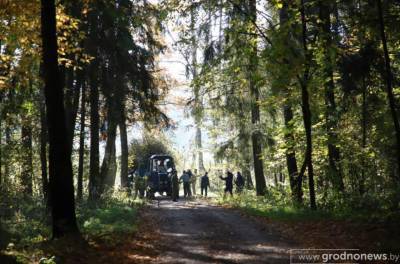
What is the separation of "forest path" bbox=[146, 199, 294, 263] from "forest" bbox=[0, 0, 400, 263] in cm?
7

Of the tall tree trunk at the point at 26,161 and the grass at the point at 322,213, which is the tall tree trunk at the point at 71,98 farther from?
the grass at the point at 322,213

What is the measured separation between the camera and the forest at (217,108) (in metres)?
9.45

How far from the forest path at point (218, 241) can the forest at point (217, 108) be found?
0.07 m

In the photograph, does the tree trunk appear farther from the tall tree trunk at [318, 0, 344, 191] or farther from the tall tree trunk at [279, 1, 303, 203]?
the tall tree trunk at [318, 0, 344, 191]

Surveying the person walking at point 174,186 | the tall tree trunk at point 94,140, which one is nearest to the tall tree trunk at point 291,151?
the tall tree trunk at point 94,140

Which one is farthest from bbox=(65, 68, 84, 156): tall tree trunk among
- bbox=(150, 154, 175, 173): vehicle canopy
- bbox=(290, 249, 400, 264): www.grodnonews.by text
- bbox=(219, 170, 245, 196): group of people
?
bbox=(150, 154, 175, 173): vehicle canopy

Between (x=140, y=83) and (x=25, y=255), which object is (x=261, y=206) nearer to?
(x=140, y=83)

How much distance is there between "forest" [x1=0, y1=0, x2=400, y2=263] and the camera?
9.45 m

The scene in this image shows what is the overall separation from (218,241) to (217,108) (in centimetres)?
1158

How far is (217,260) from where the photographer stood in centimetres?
834

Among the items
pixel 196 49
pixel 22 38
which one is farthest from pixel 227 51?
pixel 22 38

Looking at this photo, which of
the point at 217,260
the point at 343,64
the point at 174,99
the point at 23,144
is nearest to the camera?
the point at 217,260

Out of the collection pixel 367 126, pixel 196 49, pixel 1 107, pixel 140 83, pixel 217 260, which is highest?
pixel 196 49

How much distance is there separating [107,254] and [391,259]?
5.16 meters
